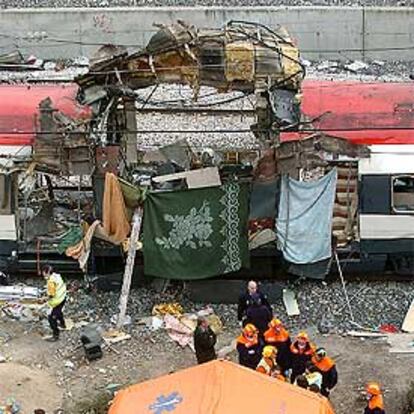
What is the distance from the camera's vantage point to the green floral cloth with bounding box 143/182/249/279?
19.1m

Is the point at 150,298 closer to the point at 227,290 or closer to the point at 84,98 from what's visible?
the point at 227,290

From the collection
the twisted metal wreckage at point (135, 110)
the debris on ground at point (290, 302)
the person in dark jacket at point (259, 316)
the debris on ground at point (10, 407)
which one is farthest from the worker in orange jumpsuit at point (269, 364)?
the twisted metal wreckage at point (135, 110)

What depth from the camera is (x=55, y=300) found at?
18.0 metres

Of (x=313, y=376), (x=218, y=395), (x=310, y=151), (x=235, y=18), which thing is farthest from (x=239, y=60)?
(x=235, y=18)

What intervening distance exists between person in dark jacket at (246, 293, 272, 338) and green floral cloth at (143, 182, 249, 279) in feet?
7.65

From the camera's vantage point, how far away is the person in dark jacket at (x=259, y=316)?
1705cm

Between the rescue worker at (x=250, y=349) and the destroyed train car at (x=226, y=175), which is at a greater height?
the destroyed train car at (x=226, y=175)

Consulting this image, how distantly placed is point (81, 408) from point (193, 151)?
270 inches

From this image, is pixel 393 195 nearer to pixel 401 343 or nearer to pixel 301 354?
pixel 401 343

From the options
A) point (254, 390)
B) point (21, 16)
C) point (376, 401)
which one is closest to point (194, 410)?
point (254, 390)

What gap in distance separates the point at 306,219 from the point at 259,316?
2.80 meters

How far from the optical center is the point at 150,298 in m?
19.8

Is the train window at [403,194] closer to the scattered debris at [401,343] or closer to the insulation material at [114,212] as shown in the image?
the scattered debris at [401,343]

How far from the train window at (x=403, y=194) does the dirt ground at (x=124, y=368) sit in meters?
2.61
